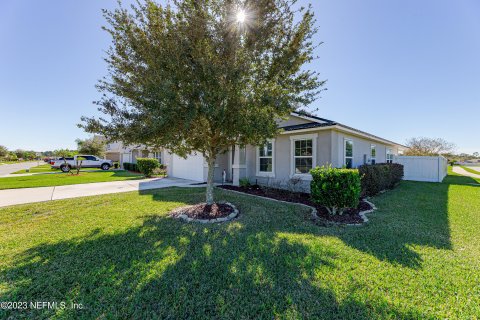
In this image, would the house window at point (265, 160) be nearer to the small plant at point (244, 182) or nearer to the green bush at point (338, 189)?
the small plant at point (244, 182)

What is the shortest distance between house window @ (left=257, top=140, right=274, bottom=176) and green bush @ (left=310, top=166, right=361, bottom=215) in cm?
484

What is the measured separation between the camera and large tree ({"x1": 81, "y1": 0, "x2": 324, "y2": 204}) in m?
4.53

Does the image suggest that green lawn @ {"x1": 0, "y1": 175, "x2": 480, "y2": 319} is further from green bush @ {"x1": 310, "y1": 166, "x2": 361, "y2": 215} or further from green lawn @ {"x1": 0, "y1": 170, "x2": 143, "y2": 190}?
green lawn @ {"x1": 0, "y1": 170, "x2": 143, "y2": 190}

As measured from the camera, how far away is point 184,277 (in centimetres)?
305

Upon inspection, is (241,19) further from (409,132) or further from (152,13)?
(409,132)

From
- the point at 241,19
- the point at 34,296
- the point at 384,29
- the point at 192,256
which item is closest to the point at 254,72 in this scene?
the point at 241,19

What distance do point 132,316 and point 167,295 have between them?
440mm

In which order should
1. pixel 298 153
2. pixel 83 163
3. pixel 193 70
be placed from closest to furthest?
pixel 193 70, pixel 298 153, pixel 83 163

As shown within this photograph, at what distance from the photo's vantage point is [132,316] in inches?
91.8

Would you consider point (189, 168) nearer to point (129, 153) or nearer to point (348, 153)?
point (348, 153)

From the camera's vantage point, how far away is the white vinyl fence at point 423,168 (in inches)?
609

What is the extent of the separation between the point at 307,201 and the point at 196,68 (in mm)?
6256

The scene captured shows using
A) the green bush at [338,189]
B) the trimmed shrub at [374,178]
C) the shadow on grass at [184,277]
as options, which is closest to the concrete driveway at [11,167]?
the shadow on grass at [184,277]

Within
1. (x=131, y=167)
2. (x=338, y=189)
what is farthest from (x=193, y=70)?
(x=131, y=167)
